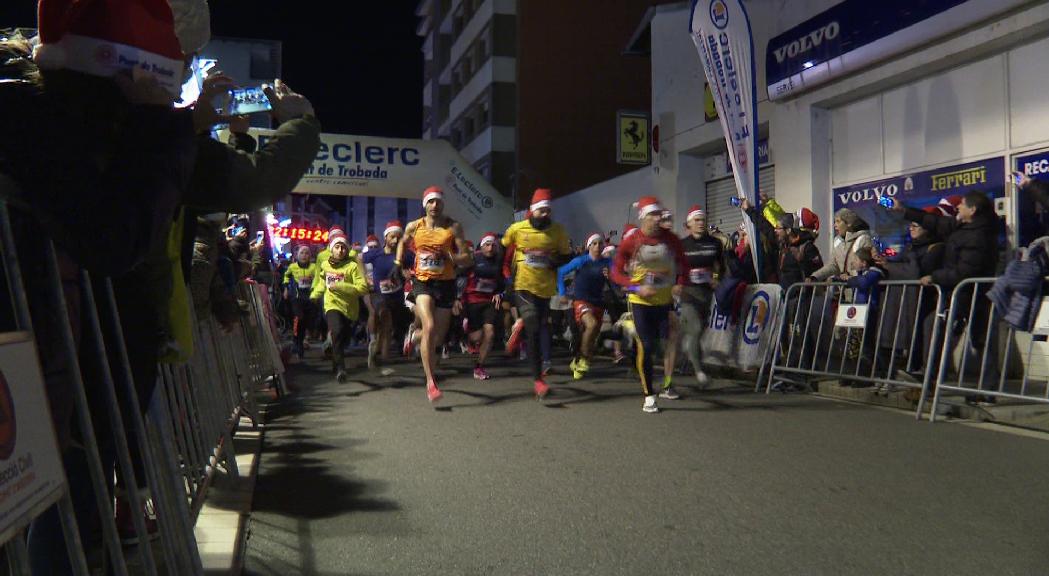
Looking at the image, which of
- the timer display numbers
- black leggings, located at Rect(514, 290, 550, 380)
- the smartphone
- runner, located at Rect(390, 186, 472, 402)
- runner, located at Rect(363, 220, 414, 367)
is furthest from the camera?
the timer display numbers

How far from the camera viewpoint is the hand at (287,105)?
8.84 ft

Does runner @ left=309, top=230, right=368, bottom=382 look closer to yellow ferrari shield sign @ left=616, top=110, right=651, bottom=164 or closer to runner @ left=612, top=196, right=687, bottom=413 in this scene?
runner @ left=612, top=196, right=687, bottom=413

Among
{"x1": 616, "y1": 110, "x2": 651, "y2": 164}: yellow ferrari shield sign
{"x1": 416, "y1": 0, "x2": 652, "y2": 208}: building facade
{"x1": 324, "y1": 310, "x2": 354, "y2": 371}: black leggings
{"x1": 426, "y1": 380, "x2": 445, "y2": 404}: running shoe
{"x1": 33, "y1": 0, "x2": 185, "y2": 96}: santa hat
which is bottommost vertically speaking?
{"x1": 426, "y1": 380, "x2": 445, "y2": 404}: running shoe

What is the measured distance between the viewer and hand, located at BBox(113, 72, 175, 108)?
2035mm

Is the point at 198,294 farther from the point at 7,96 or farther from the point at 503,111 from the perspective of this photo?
the point at 503,111

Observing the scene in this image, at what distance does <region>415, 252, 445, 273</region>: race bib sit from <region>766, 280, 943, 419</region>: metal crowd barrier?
3.89 metres

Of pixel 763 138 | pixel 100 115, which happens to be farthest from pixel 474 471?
pixel 763 138

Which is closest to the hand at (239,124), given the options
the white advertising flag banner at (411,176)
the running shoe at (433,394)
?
the running shoe at (433,394)

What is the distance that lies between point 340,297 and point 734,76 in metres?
6.67

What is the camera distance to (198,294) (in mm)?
5148

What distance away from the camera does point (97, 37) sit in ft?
6.55

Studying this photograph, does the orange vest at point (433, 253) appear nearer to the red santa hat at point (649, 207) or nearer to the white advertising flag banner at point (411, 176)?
the red santa hat at point (649, 207)

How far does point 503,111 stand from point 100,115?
127ft

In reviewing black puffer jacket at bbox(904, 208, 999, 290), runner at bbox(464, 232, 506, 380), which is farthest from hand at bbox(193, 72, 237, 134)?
runner at bbox(464, 232, 506, 380)
